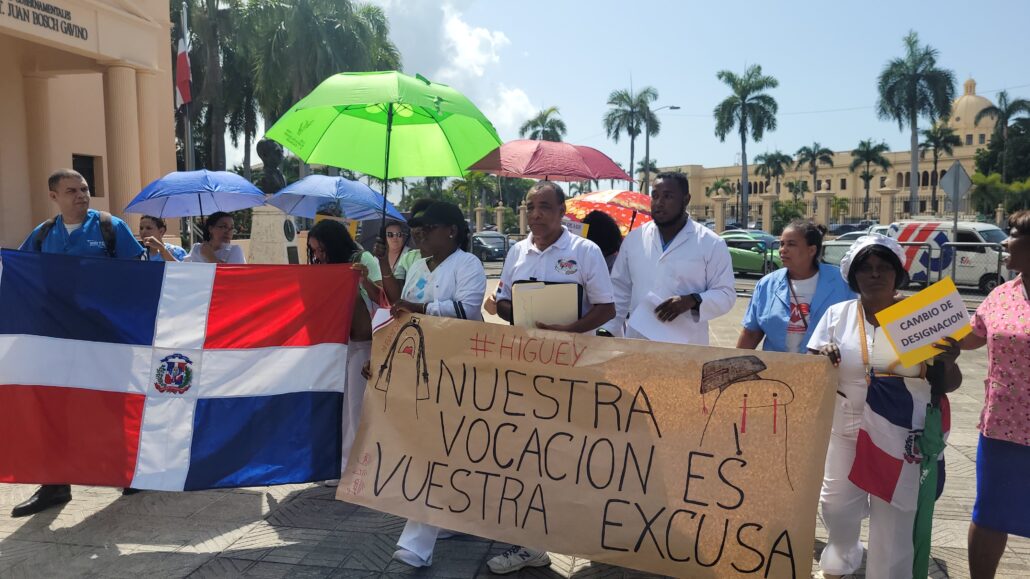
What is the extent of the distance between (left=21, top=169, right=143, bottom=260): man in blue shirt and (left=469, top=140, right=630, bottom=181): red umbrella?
2.64 metres

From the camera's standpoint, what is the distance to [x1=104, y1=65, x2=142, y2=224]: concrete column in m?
16.8

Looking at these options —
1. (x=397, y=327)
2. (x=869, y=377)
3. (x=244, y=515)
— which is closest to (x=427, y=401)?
(x=397, y=327)

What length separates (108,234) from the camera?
4625 millimetres

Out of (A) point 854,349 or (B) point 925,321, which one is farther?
(A) point 854,349

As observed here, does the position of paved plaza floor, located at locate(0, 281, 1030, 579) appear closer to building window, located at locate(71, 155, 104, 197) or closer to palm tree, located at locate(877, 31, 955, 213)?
building window, located at locate(71, 155, 104, 197)

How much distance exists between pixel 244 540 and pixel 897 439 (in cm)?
326

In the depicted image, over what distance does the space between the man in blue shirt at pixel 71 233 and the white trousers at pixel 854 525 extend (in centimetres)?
401

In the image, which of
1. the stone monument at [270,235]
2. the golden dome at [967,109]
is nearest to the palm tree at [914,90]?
the stone monument at [270,235]

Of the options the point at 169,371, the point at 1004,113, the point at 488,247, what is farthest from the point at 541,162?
the point at 1004,113

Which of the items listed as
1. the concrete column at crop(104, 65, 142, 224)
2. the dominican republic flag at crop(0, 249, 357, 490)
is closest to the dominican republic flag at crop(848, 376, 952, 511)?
the dominican republic flag at crop(0, 249, 357, 490)

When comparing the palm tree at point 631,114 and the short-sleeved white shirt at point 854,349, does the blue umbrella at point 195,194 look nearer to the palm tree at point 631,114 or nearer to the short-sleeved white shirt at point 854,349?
the short-sleeved white shirt at point 854,349

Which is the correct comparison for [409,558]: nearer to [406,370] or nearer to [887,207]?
[406,370]

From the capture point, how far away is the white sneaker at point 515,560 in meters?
3.63

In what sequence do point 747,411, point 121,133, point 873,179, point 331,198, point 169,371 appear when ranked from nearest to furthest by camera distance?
1. point 747,411
2. point 169,371
3. point 331,198
4. point 121,133
5. point 873,179
